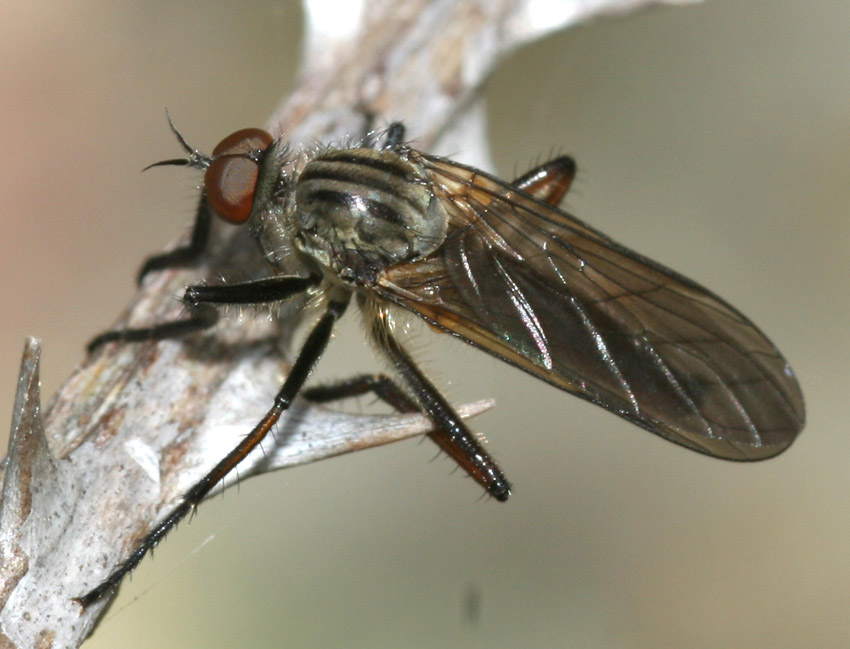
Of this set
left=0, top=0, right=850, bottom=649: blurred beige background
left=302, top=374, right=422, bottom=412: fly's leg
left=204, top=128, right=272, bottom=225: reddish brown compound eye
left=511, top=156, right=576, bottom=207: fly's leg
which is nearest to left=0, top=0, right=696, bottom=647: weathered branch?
left=302, top=374, right=422, bottom=412: fly's leg

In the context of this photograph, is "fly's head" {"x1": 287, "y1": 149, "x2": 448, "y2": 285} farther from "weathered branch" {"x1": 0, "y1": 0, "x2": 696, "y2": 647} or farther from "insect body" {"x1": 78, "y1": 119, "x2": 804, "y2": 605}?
"weathered branch" {"x1": 0, "y1": 0, "x2": 696, "y2": 647}

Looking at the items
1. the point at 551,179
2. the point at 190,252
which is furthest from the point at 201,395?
the point at 551,179

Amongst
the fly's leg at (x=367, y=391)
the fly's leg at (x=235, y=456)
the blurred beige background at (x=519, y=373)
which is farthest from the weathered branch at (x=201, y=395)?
the blurred beige background at (x=519, y=373)

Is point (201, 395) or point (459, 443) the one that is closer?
point (201, 395)

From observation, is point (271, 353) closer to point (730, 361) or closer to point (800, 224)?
point (730, 361)

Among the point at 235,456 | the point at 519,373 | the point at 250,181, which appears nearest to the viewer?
the point at 235,456

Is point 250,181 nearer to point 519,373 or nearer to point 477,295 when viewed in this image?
point 477,295
